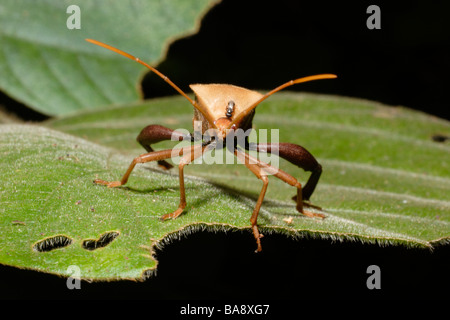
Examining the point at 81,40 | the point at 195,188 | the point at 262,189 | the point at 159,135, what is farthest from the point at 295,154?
the point at 81,40

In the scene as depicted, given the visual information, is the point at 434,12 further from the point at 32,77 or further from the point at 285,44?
the point at 32,77

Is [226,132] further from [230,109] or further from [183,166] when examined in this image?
[183,166]

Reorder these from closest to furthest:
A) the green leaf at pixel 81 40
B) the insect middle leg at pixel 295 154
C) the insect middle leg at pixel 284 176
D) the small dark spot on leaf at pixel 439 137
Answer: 1. the insect middle leg at pixel 284 176
2. the insect middle leg at pixel 295 154
3. the small dark spot on leaf at pixel 439 137
4. the green leaf at pixel 81 40

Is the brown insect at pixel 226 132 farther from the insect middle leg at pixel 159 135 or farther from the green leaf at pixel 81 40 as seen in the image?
the green leaf at pixel 81 40

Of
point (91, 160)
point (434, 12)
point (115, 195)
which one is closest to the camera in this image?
point (115, 195)

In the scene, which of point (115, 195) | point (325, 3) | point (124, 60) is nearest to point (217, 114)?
point (115, 195)

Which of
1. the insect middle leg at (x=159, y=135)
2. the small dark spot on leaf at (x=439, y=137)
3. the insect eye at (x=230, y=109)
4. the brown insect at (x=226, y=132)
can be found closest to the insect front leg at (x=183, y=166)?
the brown insect at (x=226, y=132)
